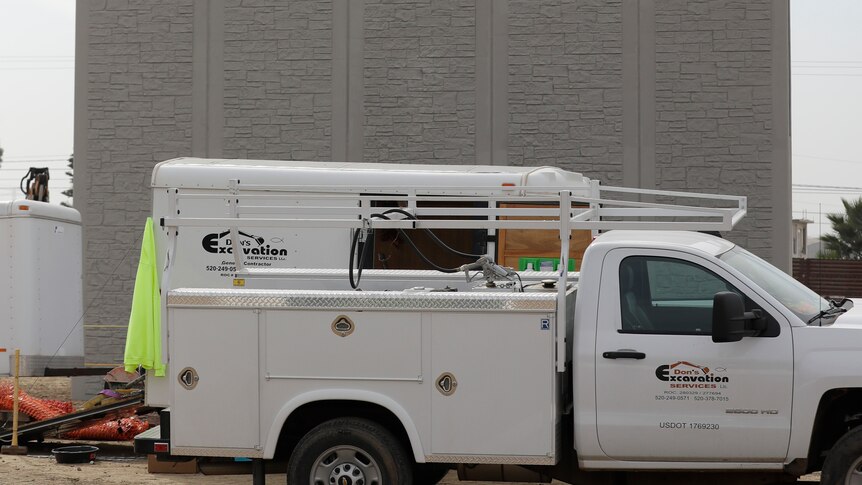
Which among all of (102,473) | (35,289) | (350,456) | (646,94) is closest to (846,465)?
(350,456)

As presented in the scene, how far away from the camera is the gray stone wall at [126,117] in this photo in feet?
55.0

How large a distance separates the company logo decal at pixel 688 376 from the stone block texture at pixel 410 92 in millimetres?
9750

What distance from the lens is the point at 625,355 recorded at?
6648mm

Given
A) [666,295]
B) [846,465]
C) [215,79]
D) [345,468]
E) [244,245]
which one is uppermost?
[215,79]

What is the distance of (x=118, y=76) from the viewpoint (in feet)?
55.9

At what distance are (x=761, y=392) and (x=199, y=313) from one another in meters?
3.57

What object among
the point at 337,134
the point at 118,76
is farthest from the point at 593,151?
the point at 118,76

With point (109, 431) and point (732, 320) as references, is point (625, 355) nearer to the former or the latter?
point (732, 320)

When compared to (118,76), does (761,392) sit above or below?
below

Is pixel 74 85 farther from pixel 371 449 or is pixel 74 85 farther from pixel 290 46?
pixel 371 449

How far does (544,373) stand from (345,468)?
145 centimetres

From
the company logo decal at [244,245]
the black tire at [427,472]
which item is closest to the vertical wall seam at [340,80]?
the company logo decal at [244,245]

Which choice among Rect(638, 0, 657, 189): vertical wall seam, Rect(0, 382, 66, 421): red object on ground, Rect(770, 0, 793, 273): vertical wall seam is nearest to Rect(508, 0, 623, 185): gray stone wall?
Rect(638, 0, 657, 189): vertical wall seam

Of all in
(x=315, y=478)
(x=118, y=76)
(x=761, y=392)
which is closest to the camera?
(x=761, y=392)
